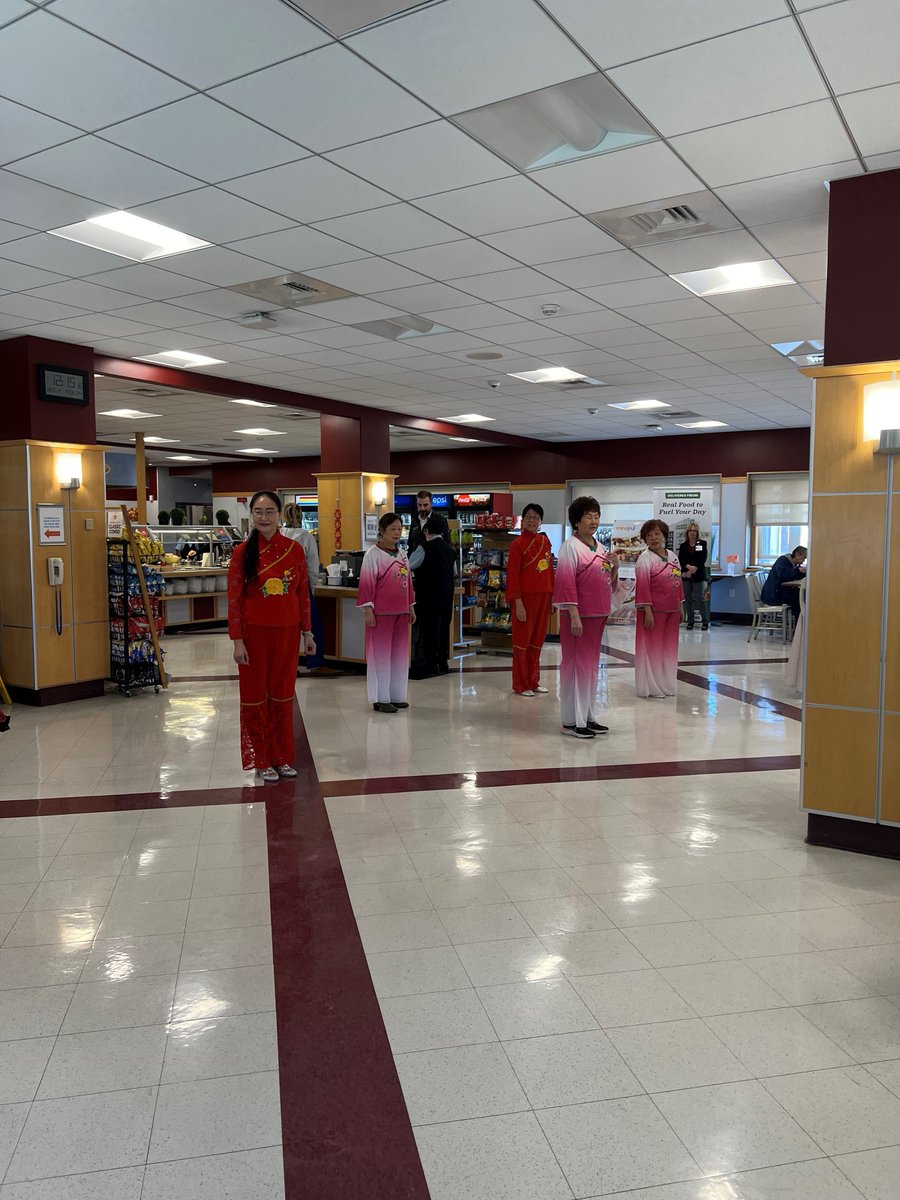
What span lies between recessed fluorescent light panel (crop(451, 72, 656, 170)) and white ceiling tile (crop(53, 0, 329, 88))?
862mm

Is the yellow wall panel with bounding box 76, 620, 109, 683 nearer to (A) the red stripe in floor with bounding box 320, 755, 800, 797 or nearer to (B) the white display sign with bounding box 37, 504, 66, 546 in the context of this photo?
(B) the white display sign with bounding box 37, 504, 66, 546

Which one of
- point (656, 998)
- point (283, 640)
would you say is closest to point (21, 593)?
point (283, 640)

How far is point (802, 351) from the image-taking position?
8391mm

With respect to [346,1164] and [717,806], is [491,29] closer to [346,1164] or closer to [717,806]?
[346,1164]

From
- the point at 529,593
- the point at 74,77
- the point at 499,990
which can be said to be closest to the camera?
the point at 499,990

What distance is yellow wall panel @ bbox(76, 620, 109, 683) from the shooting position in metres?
7.82

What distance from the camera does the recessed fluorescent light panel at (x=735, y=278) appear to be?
5918mm

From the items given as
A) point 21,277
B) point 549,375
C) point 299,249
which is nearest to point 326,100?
point 299,249

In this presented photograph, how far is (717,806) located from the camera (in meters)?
4.72

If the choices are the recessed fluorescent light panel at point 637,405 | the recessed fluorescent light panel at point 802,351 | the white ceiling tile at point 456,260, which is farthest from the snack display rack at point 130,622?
the recessed fluorescent light panel at point 637,405

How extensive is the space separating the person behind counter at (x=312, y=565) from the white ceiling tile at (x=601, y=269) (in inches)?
147

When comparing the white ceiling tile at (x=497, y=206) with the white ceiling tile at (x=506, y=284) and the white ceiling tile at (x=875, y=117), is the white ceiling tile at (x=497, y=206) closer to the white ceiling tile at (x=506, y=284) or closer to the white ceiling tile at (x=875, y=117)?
the white ceiling tile at (x=506, y=284)

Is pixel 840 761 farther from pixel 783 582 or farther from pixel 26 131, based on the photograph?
pixel 783 582

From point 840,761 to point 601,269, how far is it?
353cm
